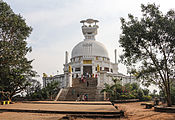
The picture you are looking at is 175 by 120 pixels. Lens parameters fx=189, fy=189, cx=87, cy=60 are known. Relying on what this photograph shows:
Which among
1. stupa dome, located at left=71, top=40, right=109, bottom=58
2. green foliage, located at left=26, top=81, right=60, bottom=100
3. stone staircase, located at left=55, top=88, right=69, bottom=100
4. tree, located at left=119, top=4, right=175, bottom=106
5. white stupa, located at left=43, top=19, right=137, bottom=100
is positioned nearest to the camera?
tree, located at left=119, top=4, right=175, bottom=106

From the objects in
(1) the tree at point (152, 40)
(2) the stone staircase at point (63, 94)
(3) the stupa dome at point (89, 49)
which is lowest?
(2) the stone staircase at point (63, 94)

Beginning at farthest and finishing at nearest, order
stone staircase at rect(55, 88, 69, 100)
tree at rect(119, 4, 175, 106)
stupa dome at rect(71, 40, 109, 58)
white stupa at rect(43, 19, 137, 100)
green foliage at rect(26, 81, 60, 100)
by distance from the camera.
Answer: stupa dome at rect(71, 40, 109, 58) < white stupa at rect(43, 19, 137, 100) < green foliage at rect(26, 81, 60, 100) < stone staircase at rect(55, 88, 69, 100) < tree at rect(119, 4, 175, 106)

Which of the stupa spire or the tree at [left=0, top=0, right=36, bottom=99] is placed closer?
the tree at [left=0, top=0, right=36, bottom=99]

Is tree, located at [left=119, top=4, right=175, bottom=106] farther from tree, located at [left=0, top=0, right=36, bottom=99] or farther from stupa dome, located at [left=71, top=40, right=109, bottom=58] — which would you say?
stupa dome, located at [left=71, top=40, right=109, bottom=58]

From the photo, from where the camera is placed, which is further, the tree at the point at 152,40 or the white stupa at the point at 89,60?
the white stupa at the point at 89,60

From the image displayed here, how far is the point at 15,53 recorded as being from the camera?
16.1 m

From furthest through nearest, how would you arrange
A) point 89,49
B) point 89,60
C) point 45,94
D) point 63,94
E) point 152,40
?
point 89,49 < point 89,60 < point 63,94 < point 45,94 < point 152,40

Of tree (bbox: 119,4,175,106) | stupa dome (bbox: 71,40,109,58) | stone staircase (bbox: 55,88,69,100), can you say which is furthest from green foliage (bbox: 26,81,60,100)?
stupa dome (bbox: 71,40,109,58)

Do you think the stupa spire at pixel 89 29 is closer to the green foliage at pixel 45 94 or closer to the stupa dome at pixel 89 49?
the stupa dome at pixel 89 49

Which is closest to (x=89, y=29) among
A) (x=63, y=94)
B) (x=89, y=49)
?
(x=89, y=49)

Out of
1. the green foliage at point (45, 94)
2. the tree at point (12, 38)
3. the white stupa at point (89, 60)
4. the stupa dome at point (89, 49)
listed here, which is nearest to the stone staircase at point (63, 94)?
the green foliage at point (45, 94)

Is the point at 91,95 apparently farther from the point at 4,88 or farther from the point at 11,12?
the point at 11,12

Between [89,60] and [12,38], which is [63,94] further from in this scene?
[89,60]

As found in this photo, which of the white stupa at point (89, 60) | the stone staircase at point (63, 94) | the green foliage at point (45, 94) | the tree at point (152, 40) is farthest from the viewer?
the white stupa at point (89, 60)
